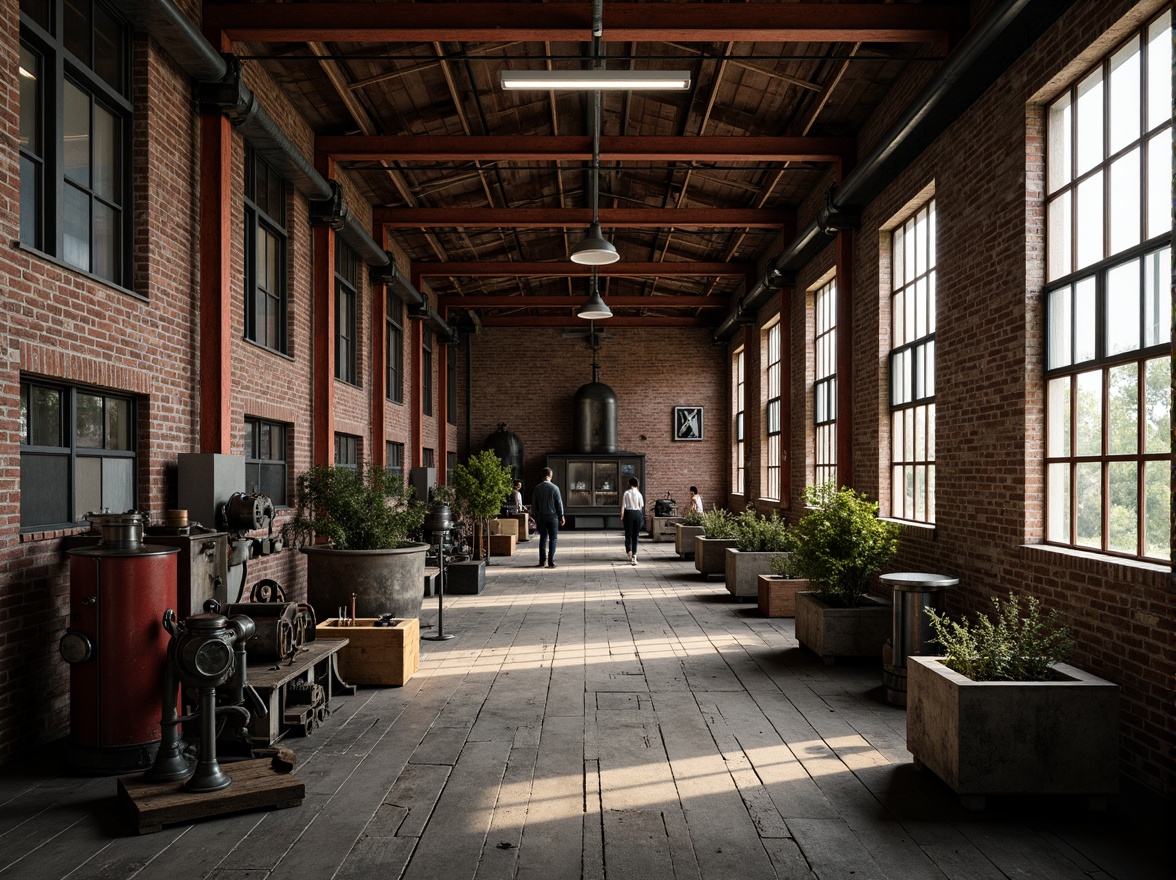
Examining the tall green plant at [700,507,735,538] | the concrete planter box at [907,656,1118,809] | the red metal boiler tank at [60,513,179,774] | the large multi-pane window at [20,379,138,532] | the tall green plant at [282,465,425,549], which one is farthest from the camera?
the tall green plant at [700,507,735,538]

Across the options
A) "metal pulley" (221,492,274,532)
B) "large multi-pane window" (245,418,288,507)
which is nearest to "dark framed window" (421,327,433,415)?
"large multi-pane window" (245,418,288,507)

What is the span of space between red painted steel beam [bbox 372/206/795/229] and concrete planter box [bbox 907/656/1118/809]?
32.4ft

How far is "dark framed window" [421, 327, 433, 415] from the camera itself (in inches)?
702

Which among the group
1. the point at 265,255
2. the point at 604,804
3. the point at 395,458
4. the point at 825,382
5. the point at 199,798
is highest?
the point at 265,255

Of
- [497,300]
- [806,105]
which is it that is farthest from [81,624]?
[497,300]

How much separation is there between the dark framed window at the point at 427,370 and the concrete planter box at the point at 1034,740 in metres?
14.5

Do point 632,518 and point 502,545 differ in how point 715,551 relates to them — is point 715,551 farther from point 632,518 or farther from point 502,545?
point 502,545

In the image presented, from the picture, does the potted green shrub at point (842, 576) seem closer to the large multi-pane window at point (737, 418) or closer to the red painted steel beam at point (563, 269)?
the red painted steel beam at point (563, 269)

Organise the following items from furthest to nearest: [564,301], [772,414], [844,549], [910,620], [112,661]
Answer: [564,301] < [772,414] < [844,549] < [910,620] < [112,661]

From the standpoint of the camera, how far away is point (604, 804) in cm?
398

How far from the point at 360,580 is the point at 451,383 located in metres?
14.2

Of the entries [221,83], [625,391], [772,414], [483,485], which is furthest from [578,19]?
[625,391]

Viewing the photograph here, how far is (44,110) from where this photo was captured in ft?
16.6

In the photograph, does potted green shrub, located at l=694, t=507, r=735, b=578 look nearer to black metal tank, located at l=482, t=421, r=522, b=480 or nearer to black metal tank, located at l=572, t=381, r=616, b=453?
black metal tank, located at l=572, t=381, r=616, b=453
